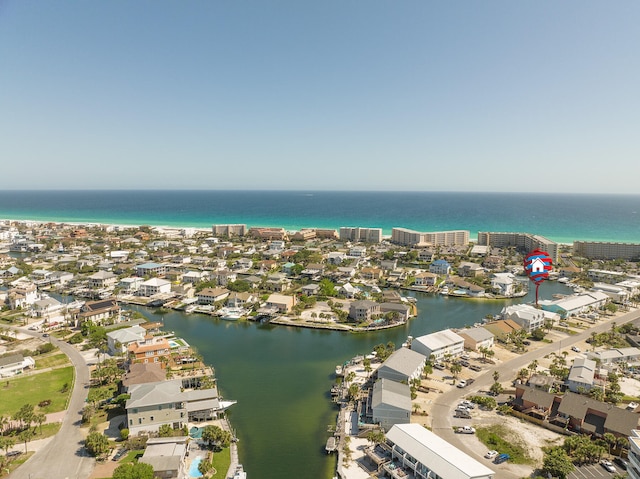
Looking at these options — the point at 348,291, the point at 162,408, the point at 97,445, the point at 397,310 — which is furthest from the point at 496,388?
the point at 348,291

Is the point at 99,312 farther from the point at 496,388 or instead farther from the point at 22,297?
the point at 496,388

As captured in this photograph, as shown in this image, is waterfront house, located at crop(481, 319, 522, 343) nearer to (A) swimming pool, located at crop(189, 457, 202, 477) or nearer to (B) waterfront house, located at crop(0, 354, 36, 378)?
(A) swimming pool, located at crop(189, 457, 202, 477)

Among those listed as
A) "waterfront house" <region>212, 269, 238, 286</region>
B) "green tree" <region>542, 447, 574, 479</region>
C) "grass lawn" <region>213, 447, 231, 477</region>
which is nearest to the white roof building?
"green tree" <region>542, 447, 574, 479</region>

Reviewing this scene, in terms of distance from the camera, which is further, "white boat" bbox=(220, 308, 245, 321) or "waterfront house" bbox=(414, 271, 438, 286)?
"waterfront house" bbox=(414, 271, 438, 286)

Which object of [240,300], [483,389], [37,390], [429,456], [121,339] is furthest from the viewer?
[240,300]

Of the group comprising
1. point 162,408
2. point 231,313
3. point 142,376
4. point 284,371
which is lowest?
point 284,371

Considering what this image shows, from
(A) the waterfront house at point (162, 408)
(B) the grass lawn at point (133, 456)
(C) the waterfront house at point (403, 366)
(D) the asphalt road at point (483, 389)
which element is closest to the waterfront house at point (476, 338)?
(D) the asphalt road at point (483, 389)

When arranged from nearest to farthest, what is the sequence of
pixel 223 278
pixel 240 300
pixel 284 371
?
1. pixel 284 371
2. pixel 240 300
3. pixel 223 278

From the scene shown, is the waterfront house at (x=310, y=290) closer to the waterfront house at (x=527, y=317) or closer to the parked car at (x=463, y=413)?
the waterfront house at (x=527, y=317)
